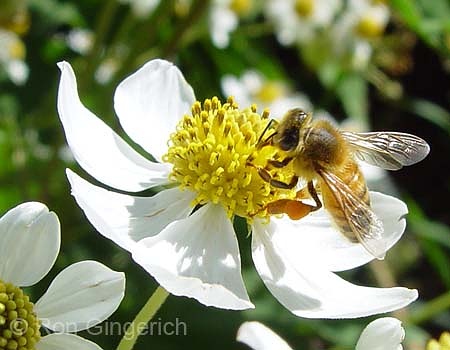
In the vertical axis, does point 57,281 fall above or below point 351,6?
above

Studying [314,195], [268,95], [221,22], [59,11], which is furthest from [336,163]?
[268,95]

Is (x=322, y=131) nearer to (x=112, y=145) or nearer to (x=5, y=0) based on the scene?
(x=112, y=145)

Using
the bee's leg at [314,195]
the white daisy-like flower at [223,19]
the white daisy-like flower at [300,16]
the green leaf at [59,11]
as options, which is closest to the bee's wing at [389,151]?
the bee's leg at [314,195]

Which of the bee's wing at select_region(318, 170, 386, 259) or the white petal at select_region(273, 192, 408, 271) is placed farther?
the white petal at select_region(273, 192, 408, 271)

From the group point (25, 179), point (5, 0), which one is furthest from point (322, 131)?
point (5, 0)

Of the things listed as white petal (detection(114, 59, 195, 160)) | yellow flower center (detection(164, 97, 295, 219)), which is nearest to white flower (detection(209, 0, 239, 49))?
white petal (detection(114, 59, 195, 160))

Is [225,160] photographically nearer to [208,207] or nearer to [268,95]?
[208,207]

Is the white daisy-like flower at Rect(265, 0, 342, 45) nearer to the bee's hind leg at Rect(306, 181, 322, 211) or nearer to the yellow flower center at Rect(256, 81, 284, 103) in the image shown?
the yellow flower center at Rect(256, 81, 284, 103)
